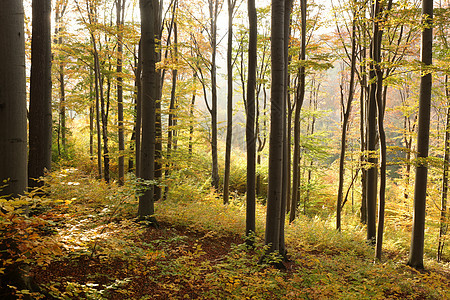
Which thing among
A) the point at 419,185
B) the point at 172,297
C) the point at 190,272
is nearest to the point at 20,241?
the point at 172,297

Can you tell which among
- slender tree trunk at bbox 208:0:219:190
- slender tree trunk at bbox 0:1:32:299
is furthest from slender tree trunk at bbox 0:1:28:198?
slender tree trunk at bbox 208:0:219:190

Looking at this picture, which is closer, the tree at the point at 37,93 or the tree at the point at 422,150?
the tree at the point at 37,93

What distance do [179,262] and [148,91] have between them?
3810 millimetres

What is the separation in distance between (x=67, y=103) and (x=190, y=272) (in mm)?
10958

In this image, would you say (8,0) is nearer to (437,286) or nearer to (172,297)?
(172,297)

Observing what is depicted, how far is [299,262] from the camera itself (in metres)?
6.47

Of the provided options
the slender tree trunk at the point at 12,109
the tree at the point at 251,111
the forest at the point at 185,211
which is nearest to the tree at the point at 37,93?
the forest at the point at 185,211

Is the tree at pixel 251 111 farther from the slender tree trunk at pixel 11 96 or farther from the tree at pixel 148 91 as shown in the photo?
the slender tree trunk at pixel 11 96

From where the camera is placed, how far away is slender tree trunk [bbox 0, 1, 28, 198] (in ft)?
8.50

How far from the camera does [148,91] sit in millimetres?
6246

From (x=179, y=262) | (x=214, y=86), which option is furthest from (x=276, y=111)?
(x=214, y=86)

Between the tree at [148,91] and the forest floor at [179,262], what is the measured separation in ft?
1.49

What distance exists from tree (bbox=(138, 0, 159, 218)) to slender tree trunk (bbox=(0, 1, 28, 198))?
3355mm

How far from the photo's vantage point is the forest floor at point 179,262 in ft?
11.4
